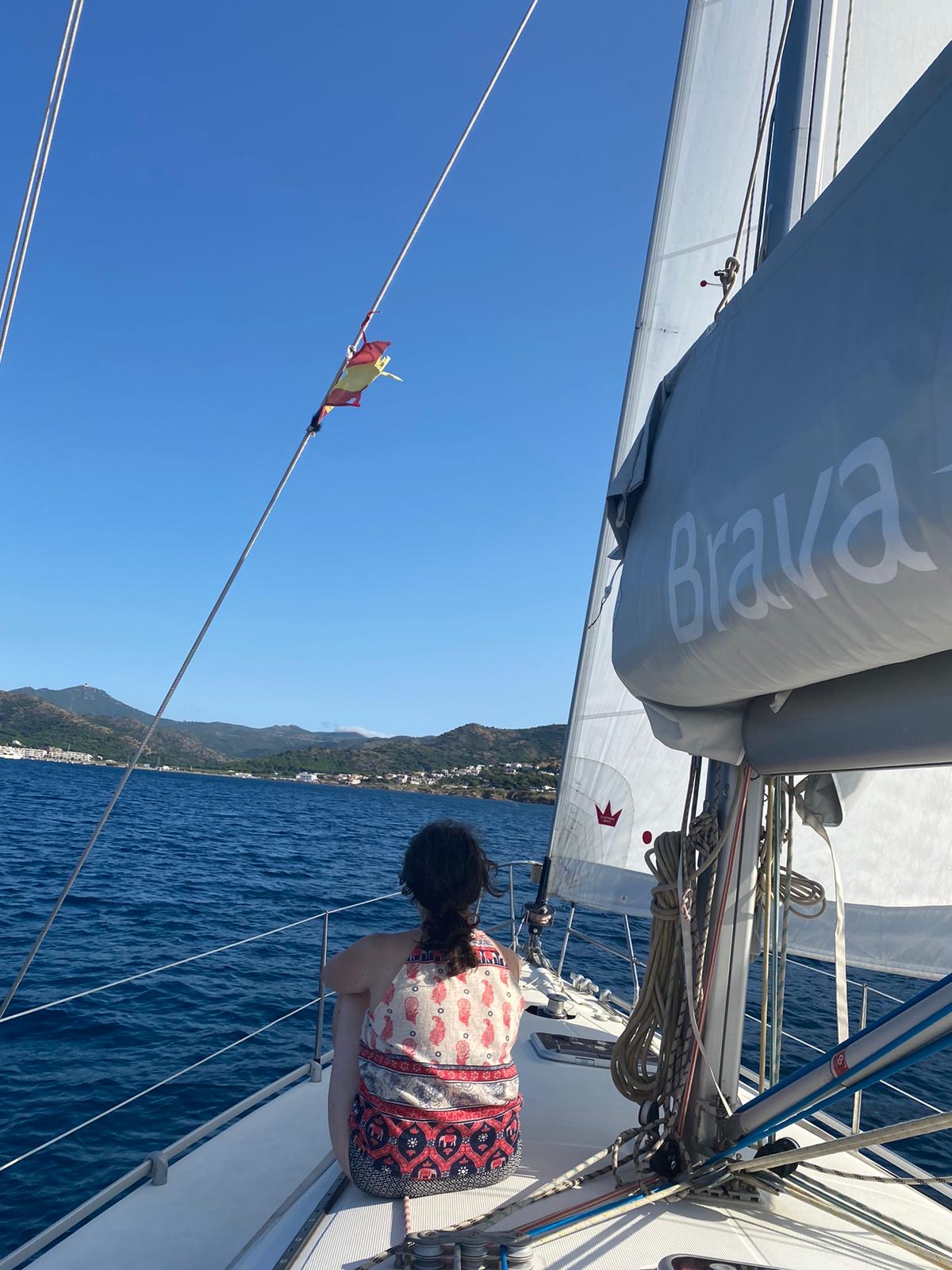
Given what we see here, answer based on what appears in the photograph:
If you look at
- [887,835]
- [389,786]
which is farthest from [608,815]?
[389,786]

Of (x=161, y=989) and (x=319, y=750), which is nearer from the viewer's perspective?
(x=161, y=989)

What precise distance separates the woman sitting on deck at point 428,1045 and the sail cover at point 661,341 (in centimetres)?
239

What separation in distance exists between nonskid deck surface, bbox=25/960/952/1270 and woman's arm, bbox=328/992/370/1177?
0.34 feet

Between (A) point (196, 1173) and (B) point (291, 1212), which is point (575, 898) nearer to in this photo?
(A) point (196, 1173)

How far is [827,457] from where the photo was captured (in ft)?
3.12

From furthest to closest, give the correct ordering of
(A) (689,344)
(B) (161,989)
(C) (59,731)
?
(C) (59,731) < (B) (161,989) < (A) (689,344)

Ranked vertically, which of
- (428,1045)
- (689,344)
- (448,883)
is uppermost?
(689,344)

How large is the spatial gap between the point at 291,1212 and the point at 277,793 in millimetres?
63639

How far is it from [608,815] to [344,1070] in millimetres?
2550

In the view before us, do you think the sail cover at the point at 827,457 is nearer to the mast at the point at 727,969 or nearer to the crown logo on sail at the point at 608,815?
the mast at the point at 727,969

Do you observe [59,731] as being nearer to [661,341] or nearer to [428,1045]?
[661,341]

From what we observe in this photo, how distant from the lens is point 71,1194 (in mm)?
4113

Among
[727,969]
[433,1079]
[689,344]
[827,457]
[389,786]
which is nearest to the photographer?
[827,457]

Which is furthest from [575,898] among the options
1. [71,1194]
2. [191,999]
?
[191,999]
